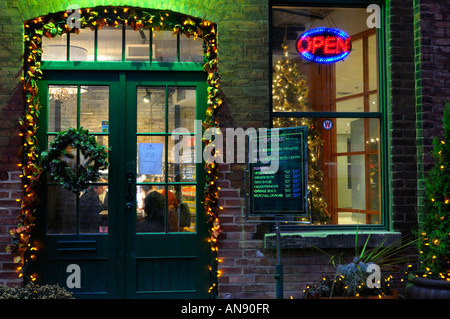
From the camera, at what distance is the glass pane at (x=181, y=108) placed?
18.6 ft

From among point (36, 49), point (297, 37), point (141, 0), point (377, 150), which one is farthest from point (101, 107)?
point (377, 150)

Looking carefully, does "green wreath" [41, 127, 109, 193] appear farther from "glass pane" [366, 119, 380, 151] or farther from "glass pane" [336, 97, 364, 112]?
"glass pane" [366, 119, 380, 151]

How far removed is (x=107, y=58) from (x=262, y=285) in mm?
3127

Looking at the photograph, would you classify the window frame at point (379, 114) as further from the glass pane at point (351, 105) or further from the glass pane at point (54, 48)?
the glass pane at point (54, 48)

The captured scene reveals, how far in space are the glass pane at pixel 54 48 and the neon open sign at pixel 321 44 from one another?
2699mm

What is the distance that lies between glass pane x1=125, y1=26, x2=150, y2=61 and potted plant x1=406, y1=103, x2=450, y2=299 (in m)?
3.39

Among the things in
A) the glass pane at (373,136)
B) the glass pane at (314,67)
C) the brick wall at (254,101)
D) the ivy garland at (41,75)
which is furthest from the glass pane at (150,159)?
the glass pane at (373,136)

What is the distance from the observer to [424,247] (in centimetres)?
540

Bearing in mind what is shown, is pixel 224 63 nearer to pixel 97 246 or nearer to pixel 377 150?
pixel 377 150

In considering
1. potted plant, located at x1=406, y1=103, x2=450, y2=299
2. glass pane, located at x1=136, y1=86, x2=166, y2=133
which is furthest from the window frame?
glass pane, located at x1=136, y1=86, x2=166, y2=133

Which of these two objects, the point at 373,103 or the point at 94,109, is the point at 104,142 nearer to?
the point at 94,109

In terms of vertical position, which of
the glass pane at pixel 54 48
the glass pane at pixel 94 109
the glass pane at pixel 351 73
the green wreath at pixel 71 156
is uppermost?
the glass pane at pixel 54 48

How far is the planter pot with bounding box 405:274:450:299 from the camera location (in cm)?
486

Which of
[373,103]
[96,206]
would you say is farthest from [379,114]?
[96,206]
